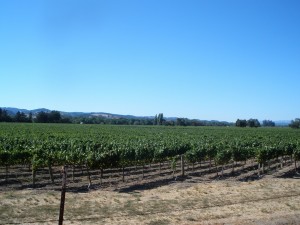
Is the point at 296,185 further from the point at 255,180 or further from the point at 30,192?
the point at 30,192

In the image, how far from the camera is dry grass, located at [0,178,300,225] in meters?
15.3

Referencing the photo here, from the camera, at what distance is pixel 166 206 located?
17.9m

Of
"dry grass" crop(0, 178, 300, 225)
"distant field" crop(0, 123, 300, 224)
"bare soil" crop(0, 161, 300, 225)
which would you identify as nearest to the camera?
"dry grass" crop(0, 178, 300, 225)

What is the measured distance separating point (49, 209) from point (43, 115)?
139m

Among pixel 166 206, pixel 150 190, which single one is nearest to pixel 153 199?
pixel 166 206

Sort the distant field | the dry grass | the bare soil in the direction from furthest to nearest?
1. the distant field
2. the bare soil
3. the dry grass

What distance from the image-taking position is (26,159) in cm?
2673

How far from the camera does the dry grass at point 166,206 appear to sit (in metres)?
15.3

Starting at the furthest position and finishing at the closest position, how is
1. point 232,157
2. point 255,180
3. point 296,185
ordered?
point 232,157 < point 255,180 < point 296,185

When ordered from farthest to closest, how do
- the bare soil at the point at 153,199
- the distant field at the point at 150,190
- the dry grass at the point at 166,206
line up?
the distant field at the point at 150,190 → the bare soil at the point at 153,199 → the dry grass at the point at 166,206

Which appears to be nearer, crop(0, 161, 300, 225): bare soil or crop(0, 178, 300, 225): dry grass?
crop(0, 178, 300, 225): dry grass

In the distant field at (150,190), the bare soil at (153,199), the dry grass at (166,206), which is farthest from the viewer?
the distant field at (150,190)

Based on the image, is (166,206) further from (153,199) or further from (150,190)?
(150,190)

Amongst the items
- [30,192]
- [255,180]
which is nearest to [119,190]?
[30,192]
